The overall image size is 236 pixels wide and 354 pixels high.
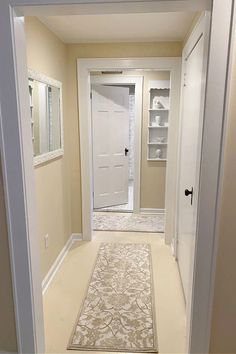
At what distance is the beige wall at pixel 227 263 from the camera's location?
1317 millimetres

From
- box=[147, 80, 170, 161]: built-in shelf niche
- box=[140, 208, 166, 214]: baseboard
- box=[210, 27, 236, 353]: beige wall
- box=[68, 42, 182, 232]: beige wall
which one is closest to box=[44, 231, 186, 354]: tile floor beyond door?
box=[210, 27, 236, 353]: beige wall

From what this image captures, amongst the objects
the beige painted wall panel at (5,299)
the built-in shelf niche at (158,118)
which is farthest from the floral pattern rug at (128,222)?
the beige painted wall panel at (5,299)

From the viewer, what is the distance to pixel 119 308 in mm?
A: 2193

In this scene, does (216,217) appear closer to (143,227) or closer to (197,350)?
(197,350)

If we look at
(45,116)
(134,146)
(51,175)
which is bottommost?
(51,175)

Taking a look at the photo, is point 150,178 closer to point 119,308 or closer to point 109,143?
point 109,143

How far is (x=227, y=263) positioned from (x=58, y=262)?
1.90 meters

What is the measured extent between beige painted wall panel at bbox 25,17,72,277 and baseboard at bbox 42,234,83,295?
0.06 meters

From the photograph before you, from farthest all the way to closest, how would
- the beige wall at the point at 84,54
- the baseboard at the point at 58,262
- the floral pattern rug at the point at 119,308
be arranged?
1. the beige wall at the point at 84,54
2. the baseboard at the point at 58,262
3. the floral pattern rug at the point at 119,308

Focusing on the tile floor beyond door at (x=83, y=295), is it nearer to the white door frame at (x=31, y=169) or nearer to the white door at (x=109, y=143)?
the white door frame at (x=31, y=169)

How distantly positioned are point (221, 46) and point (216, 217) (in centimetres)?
81

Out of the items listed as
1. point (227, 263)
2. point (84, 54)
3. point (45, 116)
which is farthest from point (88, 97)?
point (227, 263)

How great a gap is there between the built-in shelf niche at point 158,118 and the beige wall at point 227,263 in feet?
9.42

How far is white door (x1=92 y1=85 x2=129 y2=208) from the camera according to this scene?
4.23 m
